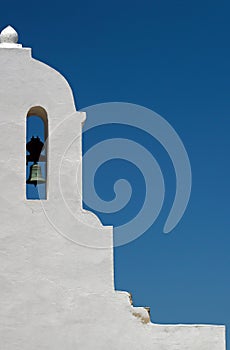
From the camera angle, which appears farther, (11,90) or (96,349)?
(11,90)

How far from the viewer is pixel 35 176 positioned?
15008mm

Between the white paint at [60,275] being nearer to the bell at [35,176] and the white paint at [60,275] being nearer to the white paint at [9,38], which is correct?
the bell at [35,176]

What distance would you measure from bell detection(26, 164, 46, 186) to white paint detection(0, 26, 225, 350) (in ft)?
1.86

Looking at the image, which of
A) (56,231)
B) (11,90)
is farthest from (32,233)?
(11,90)

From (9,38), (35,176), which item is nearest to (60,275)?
(35,176)

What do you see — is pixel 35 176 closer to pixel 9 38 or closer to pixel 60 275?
pixel 60 275

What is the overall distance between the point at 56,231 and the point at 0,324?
64.8 inches

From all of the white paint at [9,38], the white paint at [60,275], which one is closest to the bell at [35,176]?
the white paint at [60,275]

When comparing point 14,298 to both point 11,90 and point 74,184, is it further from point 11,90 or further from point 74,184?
point 11,90

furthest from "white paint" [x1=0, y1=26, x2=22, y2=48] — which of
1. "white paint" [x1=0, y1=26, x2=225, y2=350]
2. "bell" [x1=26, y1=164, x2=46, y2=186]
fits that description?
"bell" [x1=26, y1=164, x2=46, y2=186]

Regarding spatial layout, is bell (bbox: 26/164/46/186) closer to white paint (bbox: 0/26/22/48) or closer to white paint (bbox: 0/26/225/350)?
white paint (bbox: 0/26/225/350)

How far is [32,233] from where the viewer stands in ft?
46.2

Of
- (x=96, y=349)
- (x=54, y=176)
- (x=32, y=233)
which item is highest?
(x=54, y=176)

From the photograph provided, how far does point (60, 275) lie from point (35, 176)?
190 centimetres
